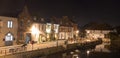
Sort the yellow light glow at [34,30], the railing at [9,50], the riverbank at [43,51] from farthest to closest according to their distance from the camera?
the yellow light glow at [34,30] → the riverbank at [43,51] → the railing at [9,50]

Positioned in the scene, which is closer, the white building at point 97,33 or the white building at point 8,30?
the white building at point 8,30

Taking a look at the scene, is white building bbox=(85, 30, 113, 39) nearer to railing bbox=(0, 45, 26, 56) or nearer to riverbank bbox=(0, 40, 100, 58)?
riverbank bbox=(0, 40, 100, 58)

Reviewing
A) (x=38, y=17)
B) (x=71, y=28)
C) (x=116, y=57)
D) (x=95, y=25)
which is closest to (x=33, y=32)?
(x=38, y=17)

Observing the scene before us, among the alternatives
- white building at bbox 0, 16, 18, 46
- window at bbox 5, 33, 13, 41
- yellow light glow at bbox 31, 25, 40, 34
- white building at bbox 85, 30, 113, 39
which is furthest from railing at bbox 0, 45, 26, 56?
white building at bbox 85, 30, 113, 39

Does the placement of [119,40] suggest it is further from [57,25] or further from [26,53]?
[26,53]

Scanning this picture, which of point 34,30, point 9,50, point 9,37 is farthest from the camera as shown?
point 34,30

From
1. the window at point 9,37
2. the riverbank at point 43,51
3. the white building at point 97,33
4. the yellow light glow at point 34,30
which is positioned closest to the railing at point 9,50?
the riverbank at point 43,51

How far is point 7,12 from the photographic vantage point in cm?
5794

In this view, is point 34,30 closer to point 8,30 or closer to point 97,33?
point 8,30

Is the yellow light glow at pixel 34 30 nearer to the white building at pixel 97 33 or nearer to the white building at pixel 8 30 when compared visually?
the white building at pixel 8 30

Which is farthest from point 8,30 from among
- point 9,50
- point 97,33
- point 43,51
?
point 97,33

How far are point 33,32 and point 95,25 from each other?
8748cm

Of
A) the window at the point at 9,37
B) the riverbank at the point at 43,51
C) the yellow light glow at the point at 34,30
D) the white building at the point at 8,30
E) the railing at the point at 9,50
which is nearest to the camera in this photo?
the railing at the point at 9,50

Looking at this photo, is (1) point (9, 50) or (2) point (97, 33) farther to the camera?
(2) point (97, 33)
